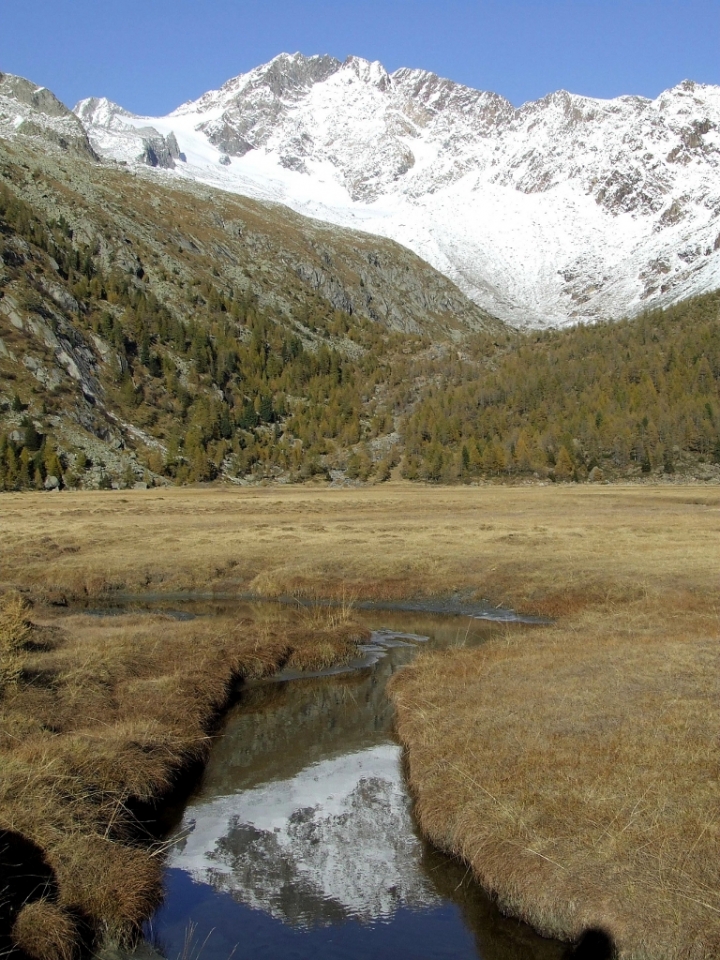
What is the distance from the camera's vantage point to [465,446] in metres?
169

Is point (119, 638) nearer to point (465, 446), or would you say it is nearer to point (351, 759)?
point (351, 759)

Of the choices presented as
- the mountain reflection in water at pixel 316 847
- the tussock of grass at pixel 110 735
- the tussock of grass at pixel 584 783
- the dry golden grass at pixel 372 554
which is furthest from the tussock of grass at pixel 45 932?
the dry golden grass at pixel 372 554

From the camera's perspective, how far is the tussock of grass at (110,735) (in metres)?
11.3

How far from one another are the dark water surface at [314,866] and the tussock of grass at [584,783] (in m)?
0.56

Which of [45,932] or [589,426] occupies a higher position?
[589,426]

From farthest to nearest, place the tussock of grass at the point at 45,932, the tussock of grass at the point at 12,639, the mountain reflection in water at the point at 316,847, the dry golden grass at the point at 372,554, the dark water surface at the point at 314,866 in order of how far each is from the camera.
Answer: the dry golden grass at the point at 372,554, the tussock of grass at the point at 12,639, the mountain reflection in water at the point at 316,847, the dark water surface at the point at 314,866, the tussock of grass at the point at 45,932

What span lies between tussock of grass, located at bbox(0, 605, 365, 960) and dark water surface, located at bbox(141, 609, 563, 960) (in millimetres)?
788

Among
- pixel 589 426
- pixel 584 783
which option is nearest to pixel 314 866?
pixel 584 783

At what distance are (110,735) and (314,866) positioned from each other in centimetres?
588

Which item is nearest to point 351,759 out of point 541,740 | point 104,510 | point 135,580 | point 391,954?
point 541,740

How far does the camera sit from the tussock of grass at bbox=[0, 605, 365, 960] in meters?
11.3

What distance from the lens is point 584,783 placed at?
44.4ft

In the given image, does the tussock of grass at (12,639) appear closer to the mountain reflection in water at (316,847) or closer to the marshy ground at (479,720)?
the marshy ground at (479,720)

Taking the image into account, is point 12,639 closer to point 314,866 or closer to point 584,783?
point 314,866
